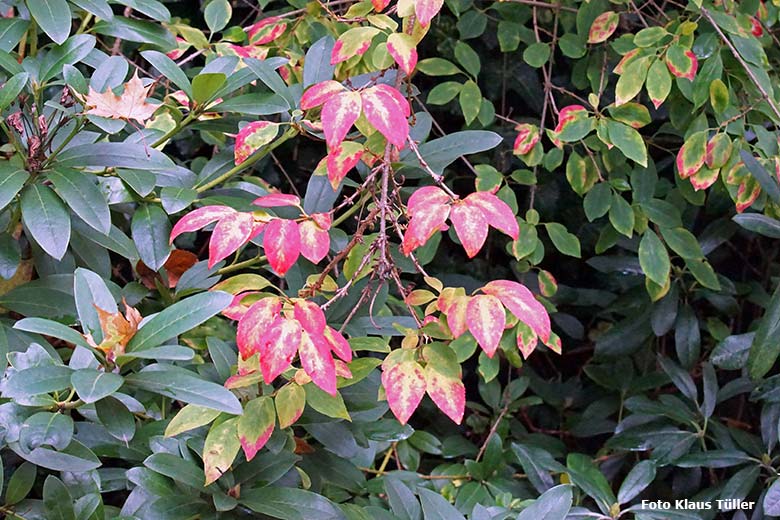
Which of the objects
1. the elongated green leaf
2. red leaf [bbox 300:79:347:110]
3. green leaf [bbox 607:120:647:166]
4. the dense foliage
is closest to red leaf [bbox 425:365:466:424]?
the dense foliage

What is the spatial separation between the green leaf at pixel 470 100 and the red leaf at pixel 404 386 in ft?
2.37

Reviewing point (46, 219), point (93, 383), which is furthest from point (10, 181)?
point (93, 383)

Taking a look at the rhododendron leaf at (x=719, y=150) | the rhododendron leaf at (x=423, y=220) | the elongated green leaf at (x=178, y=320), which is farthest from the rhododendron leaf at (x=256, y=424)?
the rhododendron leaf at (x=719, y=150)

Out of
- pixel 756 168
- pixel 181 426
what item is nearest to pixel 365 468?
pixel 181 426

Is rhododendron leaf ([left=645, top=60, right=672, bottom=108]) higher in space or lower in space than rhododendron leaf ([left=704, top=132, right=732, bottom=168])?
higher

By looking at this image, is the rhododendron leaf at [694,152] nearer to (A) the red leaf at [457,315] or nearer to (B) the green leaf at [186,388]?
(A) the red leaf at [457,315]

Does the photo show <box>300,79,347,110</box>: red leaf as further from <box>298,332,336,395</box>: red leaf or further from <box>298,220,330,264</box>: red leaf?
<box>298,332,336,395</box>: red leaf

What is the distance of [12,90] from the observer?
896 mm

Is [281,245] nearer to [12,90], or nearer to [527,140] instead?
[12,90]

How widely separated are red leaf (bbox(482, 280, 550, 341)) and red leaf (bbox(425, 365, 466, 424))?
Result: 0.31 ft

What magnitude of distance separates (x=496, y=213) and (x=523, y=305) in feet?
0.33

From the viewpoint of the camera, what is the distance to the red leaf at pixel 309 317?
78 cm

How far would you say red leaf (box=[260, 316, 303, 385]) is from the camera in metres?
0.75

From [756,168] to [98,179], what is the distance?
0.98 metres
